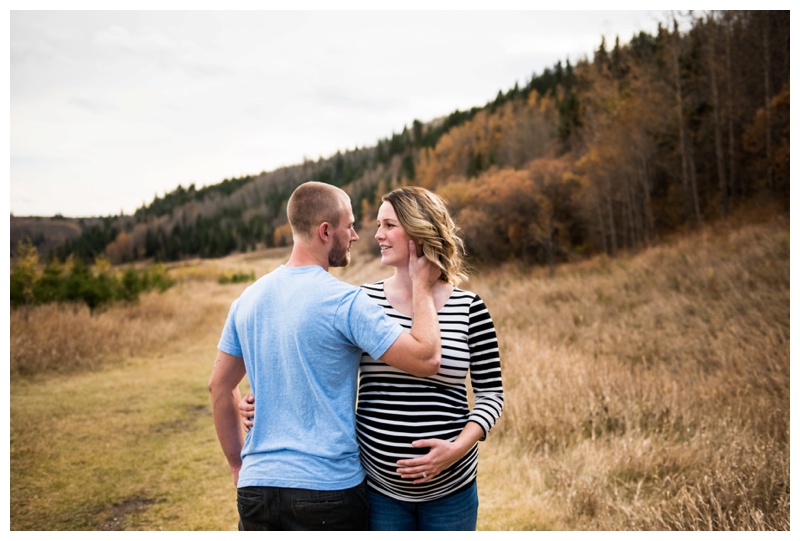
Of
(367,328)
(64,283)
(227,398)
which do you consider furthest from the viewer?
(64,283)

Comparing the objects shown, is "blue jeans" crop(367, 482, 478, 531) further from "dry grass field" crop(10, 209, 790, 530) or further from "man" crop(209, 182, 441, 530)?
"dry grass field" crop(10, 209, 790, 530)

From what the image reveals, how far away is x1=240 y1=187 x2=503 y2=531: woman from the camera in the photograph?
1.97m

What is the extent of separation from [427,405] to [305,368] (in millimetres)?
512

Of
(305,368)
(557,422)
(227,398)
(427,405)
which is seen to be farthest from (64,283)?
(427,405)

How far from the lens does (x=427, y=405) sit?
6.52 ft

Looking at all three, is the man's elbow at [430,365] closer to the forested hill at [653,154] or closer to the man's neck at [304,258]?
the man's neck at [304,258]

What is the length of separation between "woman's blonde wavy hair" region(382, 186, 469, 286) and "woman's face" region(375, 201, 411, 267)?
22 millimetres

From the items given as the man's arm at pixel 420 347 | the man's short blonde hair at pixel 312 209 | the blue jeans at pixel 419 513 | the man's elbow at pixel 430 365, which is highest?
the man's short blonde hair at pixel 312 209

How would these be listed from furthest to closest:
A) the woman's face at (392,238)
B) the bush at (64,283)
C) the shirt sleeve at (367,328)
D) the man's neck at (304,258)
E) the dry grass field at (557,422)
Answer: the bush at (64,283)
the dry grass field at (557,422)
the woman's face at (392,238)
the man's neck at (304,258)
the shirt sleeve at (367,328)

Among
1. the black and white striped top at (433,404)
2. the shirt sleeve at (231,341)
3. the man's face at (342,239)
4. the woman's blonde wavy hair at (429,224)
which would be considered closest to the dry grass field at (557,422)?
the black and white striped top at (433,404)

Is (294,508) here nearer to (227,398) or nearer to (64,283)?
(227,398)

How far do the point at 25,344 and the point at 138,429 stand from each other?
4.52 metres

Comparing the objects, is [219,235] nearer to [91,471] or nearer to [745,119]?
[745,119]

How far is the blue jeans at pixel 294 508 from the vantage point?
5.83 feet
